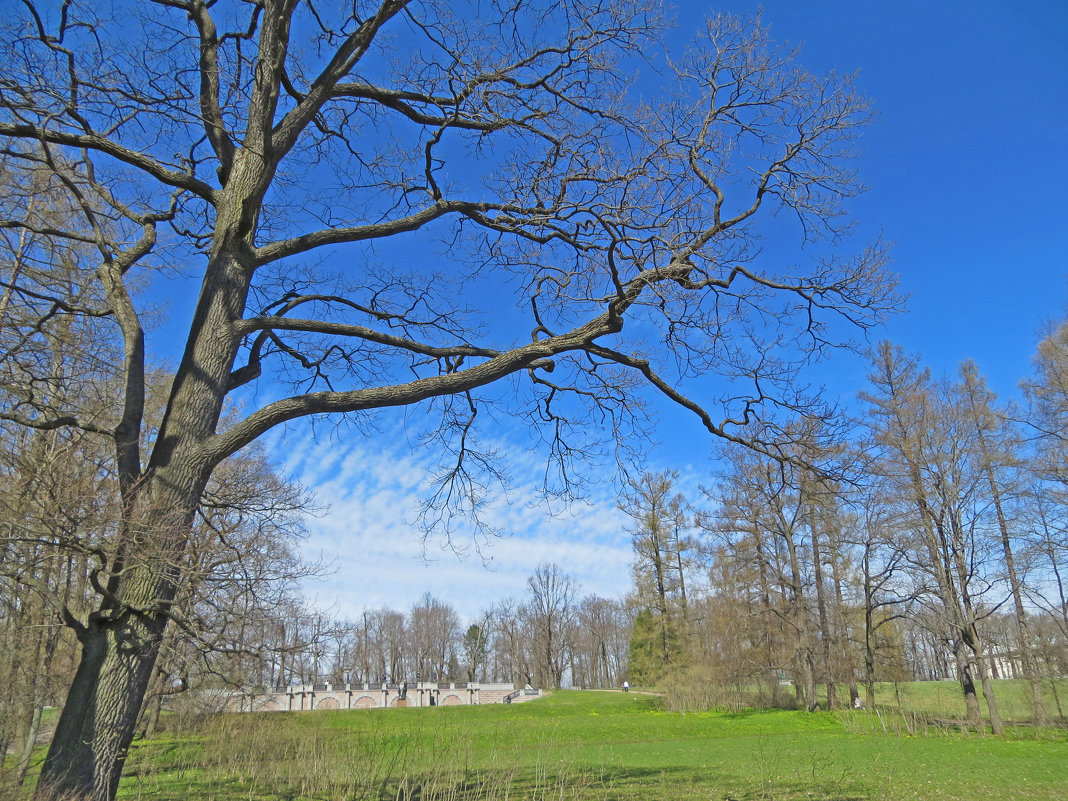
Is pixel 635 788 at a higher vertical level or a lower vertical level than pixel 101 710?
lower

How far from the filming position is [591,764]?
13.4 m

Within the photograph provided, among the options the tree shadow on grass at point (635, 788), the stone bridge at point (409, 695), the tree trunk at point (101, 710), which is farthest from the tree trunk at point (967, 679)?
the stone bridge at point (409, 695)

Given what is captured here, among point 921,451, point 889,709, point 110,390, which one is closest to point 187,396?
point 110,390

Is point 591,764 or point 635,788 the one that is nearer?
point 635,788

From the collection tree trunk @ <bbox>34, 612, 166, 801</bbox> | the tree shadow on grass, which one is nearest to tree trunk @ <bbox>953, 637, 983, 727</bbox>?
the tree shadow on grass

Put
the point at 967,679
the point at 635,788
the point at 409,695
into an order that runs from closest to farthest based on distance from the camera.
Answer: the point at 635,788, the point at 967,679, the point at 409,695

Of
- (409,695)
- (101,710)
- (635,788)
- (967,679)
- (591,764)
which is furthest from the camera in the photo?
(409,695)

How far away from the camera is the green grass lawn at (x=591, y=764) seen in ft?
26.7

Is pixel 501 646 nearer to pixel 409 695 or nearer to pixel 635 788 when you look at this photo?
pixel 409 695

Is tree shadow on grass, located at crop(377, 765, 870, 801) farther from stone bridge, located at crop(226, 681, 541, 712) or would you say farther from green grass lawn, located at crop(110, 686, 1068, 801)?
stone bridge, located at crop(226, 681, 541, 712)

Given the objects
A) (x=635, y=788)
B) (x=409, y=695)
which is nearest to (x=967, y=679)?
(x=635, y=788)

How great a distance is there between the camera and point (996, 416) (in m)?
25.2

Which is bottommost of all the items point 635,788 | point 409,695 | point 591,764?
point 409,695

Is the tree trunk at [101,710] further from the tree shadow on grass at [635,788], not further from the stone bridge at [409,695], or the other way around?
the stone bridge at [409,695]
